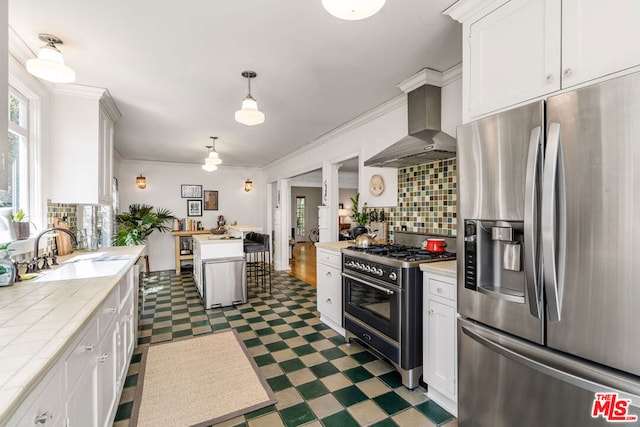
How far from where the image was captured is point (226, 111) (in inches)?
139

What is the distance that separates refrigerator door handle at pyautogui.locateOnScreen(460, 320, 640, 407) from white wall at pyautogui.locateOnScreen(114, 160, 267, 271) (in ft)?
21.6

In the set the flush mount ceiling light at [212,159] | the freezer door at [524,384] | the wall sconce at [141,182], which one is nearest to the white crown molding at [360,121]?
the flush mount ceiling light at [212,159]

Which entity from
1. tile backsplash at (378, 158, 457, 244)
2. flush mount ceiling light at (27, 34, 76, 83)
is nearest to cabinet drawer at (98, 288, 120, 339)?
flush mount ceiling light at (27, 34, 76, 83)

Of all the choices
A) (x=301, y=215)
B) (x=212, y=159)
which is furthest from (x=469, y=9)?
(x=301, y=215)

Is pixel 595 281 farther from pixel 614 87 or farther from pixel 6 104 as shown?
pixel 6 104

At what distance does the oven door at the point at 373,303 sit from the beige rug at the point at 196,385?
96 centimetres

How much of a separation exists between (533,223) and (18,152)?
3647 millimetres

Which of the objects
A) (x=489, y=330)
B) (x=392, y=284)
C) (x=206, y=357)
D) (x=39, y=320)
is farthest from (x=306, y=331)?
(x=39, y=320)

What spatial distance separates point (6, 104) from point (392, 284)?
2428mm

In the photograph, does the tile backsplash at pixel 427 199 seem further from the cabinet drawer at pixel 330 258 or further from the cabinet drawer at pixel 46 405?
the cabinet drawer at pixel 46 405

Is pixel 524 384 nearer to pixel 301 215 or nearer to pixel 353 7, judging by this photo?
pixel 353 7

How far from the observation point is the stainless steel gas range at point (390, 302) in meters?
2.17

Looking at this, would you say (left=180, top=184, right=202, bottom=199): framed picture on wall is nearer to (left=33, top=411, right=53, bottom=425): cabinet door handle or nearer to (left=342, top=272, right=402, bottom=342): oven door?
(left=342, top=272, right=402, bottom=342): oven door

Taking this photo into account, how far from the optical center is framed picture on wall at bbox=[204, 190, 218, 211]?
23.9 ft
